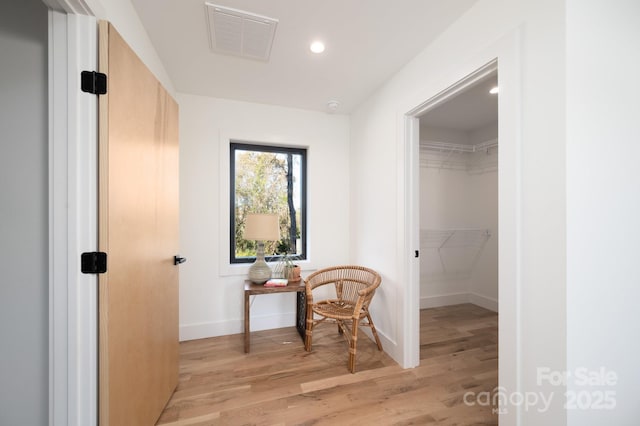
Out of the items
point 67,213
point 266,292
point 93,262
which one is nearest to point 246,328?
point 266,292

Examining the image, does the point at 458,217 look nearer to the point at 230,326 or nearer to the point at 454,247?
the point at 454,247

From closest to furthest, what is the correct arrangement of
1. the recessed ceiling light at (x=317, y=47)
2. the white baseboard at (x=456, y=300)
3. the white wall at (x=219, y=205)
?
A: 1. the recessed ceiling light at (x=317, y=47)
2. the white wall at (x=219, y=205)
3. the white baseboard at (x=456, y=300)

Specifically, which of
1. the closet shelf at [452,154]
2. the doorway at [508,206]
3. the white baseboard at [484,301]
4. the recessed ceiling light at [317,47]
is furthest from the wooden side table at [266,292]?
the white baseboard at [484,301]

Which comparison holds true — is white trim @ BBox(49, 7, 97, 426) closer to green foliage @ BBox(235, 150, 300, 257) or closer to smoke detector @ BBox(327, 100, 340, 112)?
green foliage @ BBox(235, 150, 300, 257)

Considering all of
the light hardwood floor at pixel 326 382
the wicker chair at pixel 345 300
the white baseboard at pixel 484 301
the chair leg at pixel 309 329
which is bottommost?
the light hardwood floor at pixel 326 382

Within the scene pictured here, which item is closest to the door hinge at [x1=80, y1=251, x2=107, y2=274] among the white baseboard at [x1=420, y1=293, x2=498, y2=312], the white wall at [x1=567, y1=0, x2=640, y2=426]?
the white wall at [x1=567, y1=0, x2=640, y2=426]

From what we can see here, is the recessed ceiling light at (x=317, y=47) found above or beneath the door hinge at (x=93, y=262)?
above

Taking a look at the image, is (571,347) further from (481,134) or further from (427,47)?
(481,134)

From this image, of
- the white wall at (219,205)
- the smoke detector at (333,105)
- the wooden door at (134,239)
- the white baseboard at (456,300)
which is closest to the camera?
the wooden door at (134,239)

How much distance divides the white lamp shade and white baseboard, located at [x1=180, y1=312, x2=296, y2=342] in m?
0.99

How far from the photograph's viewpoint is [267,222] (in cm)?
236

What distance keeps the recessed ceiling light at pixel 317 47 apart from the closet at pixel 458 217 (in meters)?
2.03

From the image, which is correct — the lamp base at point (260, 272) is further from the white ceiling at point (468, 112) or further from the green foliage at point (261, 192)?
the white ceiling at point (468, 112)

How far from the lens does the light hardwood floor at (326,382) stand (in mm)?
1547
